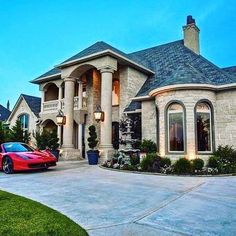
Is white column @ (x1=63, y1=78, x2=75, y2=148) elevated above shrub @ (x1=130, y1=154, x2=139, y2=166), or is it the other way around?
white column @ (x1=63, y1=78, x2=75, y2=148)

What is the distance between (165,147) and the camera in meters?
12.8

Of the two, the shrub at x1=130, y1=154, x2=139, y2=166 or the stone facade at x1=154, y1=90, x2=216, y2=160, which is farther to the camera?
the shrub at x1=130, y1=154, x2=139, y2=166

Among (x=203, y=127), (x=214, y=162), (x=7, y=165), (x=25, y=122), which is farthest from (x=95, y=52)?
(x=25, y=122)

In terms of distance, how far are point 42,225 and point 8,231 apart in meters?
0.46

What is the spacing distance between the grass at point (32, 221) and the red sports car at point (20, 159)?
5194 mm

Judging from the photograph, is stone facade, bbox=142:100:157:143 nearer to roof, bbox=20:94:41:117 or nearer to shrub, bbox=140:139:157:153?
shrub, bbox=140:139:157:153

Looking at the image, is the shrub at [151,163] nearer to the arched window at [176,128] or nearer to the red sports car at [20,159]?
the arched window at [176,128]

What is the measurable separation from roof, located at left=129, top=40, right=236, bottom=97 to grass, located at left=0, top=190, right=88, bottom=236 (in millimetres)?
9617

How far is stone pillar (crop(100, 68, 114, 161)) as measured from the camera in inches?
612

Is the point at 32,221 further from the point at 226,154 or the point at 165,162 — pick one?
the point at 226,154

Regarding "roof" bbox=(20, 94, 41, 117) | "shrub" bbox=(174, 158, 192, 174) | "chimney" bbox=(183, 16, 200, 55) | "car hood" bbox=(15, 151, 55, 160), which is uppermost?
"chimney" bbox=(183, 16, 200, 55)

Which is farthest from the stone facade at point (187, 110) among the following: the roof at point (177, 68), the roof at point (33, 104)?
the roof at point (33, 104)

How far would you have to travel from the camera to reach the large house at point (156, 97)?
12.6 meters

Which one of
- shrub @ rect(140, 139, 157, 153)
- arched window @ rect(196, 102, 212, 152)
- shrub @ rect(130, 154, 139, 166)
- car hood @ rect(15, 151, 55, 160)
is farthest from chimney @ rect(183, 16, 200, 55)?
car hood @ rect(15, 151, 55, 160)
